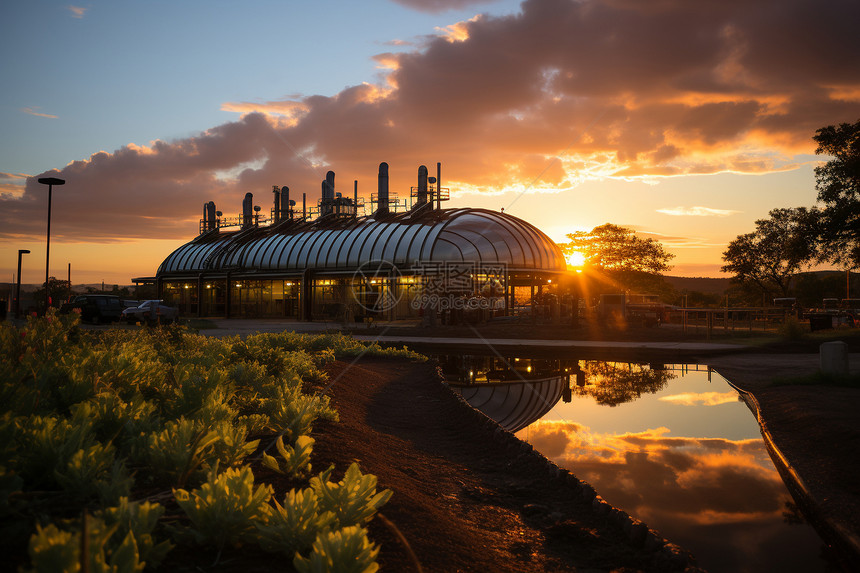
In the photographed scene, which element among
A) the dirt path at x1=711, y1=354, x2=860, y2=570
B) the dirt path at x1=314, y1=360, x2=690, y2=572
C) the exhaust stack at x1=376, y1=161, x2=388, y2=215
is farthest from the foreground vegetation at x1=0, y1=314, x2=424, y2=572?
the exhaust stack at x1=376, y1=161, x2=388, y2=215

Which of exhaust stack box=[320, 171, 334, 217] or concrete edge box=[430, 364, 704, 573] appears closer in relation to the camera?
concrete edge box=[430, 364, 704, 573]

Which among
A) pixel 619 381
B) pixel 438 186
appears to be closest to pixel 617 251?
pixel 438 186

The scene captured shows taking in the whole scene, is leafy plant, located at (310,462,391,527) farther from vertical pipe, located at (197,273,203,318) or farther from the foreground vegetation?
vertical pipe, located at (197,273,203,318)

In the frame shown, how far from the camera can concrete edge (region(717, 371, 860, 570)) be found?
15.3ft

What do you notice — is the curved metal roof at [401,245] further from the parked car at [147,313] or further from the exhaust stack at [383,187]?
the parked car at [147,313]

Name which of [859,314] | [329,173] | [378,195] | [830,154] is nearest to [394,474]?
[830,154]

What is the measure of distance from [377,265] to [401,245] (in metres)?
2.39

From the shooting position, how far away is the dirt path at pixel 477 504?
3918mm

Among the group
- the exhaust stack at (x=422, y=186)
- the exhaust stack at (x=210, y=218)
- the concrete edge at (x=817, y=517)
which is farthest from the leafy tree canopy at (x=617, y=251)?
the concrete edge at (x=817, y=517)

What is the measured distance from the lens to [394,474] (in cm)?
535

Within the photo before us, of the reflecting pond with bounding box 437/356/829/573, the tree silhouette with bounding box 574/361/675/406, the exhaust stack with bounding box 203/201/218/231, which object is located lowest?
the reflecting pond with bounding box 437/356/829/573

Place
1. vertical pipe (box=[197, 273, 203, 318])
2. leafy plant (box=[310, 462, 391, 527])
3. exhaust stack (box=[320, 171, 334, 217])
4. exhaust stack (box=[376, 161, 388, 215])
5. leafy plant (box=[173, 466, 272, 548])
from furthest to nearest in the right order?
exhaust stack (box=[320, 171, 334, 217]) → vertical pipe (box=[197, 273, 203, 318]) → exhaust stack (box=[376, 161, 388, 215]) → leafy plant (box=[310, 462, 391, 527]) → leafy plant (box=[173, 466, 272, 548])

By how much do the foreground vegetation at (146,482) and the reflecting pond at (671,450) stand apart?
11.2 feet

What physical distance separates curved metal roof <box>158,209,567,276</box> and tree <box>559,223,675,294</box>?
2376 centimetres
